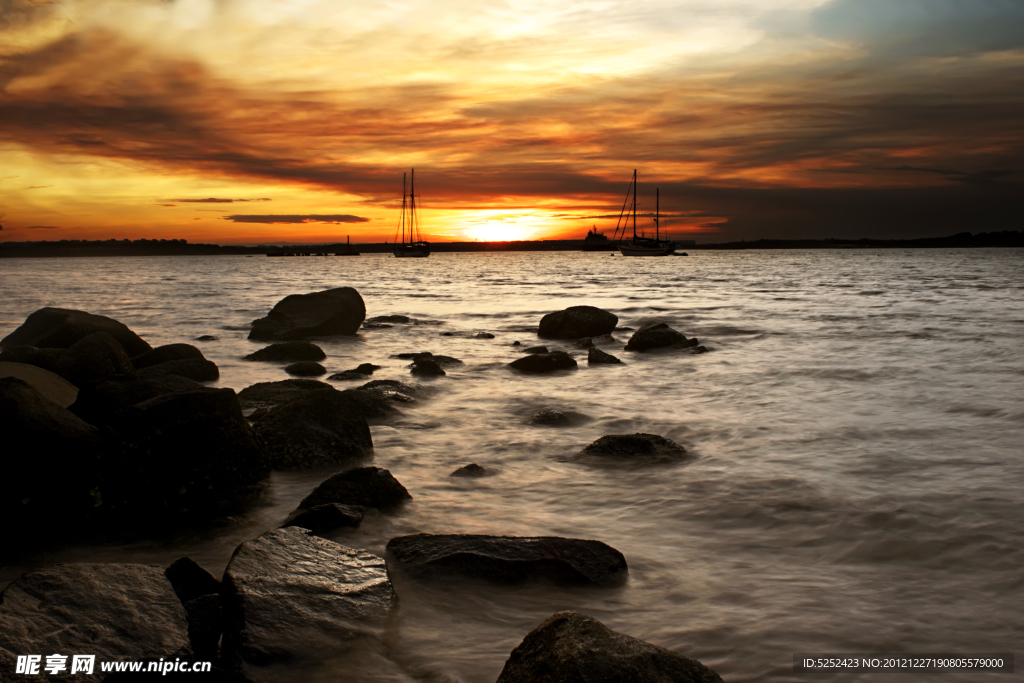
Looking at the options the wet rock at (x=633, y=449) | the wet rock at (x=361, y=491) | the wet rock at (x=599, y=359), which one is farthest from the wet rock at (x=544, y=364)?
the wet rock at (x=361, y=491)

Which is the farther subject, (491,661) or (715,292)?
(715,292)

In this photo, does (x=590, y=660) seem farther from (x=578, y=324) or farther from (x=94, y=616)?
(x=578, y=324)

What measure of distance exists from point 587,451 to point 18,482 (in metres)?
4.59

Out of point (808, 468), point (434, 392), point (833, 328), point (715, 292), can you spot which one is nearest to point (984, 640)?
point (808, 468)

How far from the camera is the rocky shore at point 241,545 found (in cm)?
277

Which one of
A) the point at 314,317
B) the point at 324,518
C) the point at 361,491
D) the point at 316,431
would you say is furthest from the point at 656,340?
the point at 324,518

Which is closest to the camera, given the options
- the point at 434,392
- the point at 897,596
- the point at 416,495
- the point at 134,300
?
the point at 897,596

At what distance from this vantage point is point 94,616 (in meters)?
2.85

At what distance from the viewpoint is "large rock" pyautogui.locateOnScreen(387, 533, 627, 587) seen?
4004 mm

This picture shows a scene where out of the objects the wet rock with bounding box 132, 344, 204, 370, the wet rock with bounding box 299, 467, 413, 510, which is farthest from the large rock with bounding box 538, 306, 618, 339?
the wet rock with bounding box 299, 467, 413, 510

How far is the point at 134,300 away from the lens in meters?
31.2

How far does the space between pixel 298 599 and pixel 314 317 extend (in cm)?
1460

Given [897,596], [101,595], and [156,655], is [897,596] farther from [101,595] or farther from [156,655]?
[101,595]

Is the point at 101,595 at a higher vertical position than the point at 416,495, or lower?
higher
